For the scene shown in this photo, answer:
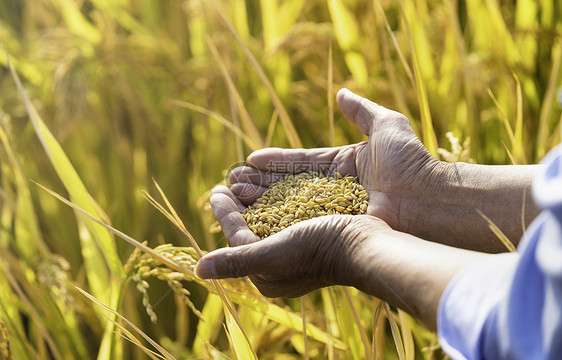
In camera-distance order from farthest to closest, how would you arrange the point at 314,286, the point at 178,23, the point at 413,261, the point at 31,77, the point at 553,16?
the point at 178,23, the point at 31,77, the point at 553,16, the point at 314,286, the point at 413,261

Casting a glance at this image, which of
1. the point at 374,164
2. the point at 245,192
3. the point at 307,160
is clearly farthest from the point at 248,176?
the point at 374,164

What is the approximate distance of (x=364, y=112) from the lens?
1.14 meters

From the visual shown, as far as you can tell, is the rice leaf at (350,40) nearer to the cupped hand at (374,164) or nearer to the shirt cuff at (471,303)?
the cupped hand at (374,164)

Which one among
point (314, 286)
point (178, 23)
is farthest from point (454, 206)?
point (178, 23)

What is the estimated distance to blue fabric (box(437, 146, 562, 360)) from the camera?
0.50 metres

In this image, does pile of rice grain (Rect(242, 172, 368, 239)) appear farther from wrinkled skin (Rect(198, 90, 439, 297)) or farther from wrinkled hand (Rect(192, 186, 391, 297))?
wrinkled hand (Rect(192, 186, 391, 297))

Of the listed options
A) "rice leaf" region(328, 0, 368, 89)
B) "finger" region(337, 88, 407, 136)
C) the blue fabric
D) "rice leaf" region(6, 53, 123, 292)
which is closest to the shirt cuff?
the blue fabric

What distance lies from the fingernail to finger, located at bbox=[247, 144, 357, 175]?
→ 0.41 meters

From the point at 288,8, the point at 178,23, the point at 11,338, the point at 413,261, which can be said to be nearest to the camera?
the point at 413,261

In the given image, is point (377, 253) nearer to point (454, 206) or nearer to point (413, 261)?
point (413, 261)

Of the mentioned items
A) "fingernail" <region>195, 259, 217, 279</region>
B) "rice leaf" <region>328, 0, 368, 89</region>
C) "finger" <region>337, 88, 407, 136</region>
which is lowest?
"fingernail" <region>195, 259, 217, 279</region>

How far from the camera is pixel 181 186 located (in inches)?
67.4

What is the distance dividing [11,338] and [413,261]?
2.83 ft

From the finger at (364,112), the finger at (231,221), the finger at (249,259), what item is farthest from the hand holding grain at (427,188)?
the finger at (249,259)
